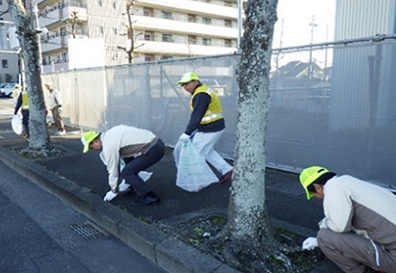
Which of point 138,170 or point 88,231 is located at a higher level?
point 138,170

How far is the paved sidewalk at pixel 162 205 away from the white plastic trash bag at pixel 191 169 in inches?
6.6

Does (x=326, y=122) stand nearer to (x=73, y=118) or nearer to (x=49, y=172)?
(x=49, y=172)

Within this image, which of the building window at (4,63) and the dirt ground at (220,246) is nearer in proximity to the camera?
the dirt ground at (220,246)

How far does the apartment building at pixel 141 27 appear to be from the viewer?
34.2m

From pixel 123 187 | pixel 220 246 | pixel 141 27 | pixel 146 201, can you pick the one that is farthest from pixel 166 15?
pixel 220 246

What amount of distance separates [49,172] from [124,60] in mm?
32715

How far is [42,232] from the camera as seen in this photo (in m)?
3.73

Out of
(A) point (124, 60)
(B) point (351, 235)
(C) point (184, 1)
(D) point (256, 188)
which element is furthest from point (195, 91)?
(C) point (184, 1)

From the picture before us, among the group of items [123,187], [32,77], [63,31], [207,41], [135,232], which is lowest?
[135,232]

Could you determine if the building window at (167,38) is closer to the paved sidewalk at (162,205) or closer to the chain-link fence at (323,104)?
the chain-link fence at (323,104)

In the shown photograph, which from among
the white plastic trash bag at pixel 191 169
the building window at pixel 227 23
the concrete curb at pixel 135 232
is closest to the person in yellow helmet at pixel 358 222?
the concrete curb at pixel 135 232

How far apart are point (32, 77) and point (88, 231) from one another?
165 inches

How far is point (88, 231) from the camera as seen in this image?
3787 millimetres

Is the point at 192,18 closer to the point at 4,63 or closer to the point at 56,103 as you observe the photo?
the point at 4,63
